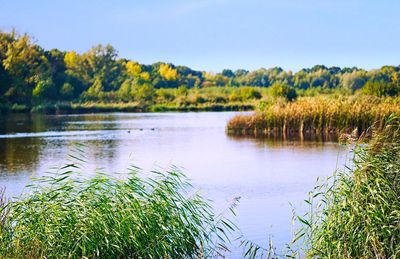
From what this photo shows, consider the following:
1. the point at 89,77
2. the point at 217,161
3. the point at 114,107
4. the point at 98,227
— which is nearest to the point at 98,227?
the point at 98,227

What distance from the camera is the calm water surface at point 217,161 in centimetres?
1211

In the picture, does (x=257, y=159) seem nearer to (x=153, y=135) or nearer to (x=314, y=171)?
(x=314, y=171)

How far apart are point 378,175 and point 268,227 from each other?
10.6 feet

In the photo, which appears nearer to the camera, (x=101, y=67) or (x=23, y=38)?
(x=23, y=38)

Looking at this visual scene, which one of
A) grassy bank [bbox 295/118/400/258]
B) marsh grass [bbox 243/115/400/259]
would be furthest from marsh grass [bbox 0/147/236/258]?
grassy bank [bbox 295/118/400/258]

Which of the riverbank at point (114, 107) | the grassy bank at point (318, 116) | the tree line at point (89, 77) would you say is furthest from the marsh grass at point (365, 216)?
the riverbank at point (114, 107)

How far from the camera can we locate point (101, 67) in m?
77.8

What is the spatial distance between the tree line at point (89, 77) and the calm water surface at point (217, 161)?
13.6 meters

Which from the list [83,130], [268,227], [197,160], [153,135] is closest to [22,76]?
[83,130]

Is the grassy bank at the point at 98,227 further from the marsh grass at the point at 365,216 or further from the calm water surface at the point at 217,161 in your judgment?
the marsh grass at the point at 365,216

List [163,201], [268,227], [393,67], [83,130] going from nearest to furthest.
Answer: [163,201]
[268,227]
[83,130]
[393,67]

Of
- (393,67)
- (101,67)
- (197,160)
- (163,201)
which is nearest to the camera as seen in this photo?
(163,201)

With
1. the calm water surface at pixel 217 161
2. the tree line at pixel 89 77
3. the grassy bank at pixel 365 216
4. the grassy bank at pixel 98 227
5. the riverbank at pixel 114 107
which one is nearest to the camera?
the grassy bank at pixel 98 227

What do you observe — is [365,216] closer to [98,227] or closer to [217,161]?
[98,227]
